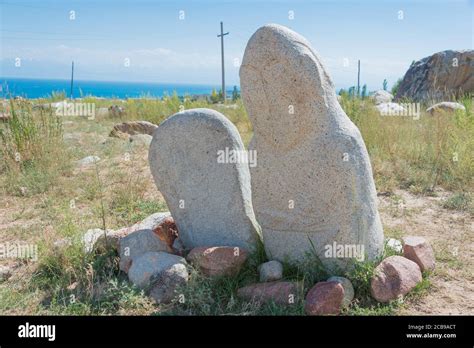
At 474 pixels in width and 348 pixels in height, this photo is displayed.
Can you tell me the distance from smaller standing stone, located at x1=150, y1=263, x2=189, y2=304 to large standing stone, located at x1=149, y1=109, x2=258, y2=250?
49 cm

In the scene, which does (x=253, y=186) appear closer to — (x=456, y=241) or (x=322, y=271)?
(x=322, y=271)

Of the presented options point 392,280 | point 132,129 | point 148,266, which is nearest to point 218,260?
point 148,266

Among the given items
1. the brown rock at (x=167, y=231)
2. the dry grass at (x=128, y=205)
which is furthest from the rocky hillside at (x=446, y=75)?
the brown rock at (x=167, y=231)

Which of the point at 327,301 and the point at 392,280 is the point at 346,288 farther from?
the point at 392,280

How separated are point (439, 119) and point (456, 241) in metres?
2.57

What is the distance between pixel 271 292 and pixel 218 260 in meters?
0.43

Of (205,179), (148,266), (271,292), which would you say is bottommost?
(271,292)

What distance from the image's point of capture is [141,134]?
838cm

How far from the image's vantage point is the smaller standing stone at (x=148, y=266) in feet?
10.5

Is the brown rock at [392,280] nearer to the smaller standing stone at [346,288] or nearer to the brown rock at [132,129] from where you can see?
the smaller standing stone at [346,288]

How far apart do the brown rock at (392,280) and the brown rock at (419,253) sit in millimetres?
213

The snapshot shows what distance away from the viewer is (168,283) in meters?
3.14

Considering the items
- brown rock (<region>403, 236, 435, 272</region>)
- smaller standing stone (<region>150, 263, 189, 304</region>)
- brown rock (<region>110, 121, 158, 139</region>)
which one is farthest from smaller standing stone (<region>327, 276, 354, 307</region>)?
brown rock (<region>110, 121, 158, 139</region>)
